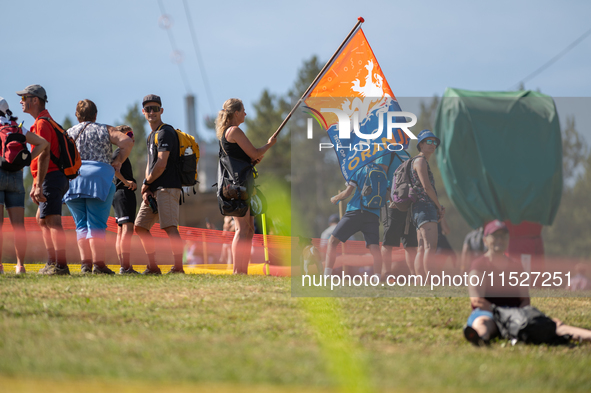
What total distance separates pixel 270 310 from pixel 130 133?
347cm

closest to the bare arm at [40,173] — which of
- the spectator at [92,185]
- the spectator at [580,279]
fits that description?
the spectator at [92,185]

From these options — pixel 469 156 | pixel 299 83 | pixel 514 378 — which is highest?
pixel 299 83

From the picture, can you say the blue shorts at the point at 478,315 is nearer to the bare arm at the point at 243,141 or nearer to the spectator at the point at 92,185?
the bare arm at the point at 243,141

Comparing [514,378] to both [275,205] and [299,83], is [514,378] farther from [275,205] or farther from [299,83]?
[299,83]

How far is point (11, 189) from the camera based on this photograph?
6.73m

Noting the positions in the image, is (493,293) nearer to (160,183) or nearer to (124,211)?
(160,183)

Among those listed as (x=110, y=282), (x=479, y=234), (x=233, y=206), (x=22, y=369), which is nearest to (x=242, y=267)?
(x=233, y=206)

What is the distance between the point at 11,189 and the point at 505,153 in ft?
17.1

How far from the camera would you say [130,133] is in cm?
748

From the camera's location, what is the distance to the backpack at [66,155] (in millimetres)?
6508

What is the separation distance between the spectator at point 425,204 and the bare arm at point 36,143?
3753 millimetres

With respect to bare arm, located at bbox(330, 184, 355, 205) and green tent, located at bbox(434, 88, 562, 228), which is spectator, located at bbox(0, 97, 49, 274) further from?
green tent, located at bbox(434, 88, 562, 228)

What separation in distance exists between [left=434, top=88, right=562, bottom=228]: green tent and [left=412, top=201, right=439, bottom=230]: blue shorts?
0.44 metres

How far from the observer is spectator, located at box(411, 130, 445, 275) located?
5621 mm
